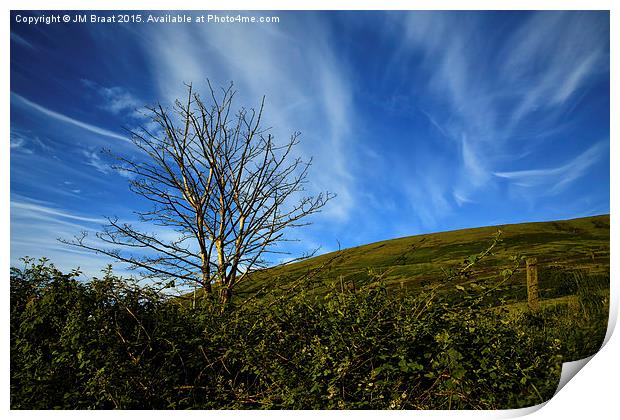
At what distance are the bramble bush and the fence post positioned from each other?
1382 millimetres

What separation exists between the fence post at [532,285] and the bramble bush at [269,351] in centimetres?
138

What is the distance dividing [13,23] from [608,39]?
576 centimetres

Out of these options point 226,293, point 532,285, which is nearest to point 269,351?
point 226,293

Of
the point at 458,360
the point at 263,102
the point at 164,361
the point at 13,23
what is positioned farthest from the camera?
the point at 263,102

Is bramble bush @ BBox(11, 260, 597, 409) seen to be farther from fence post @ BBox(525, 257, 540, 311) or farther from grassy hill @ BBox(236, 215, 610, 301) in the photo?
fence post @ BBox(525, 257, 540, 311)

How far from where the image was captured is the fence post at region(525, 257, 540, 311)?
18.1 feet

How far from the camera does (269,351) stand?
371 centimetres

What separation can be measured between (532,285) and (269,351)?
383 cm

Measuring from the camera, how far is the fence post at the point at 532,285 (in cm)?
Answer: 552

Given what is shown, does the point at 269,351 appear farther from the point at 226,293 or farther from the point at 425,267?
the point at 425,267
